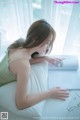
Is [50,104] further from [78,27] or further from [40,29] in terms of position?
[78,27]

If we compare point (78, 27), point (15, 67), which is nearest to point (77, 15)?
point (78, 27)

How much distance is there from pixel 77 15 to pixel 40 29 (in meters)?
0.38

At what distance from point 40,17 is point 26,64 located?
0.46 meters

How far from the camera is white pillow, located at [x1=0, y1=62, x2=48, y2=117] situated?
0.80m

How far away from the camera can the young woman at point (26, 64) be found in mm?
794

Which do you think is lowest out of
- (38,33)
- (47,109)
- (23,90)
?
(47,109)

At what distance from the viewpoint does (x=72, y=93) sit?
95cm

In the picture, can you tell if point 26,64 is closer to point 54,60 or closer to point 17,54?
point 17,54

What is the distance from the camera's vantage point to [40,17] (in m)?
1.15

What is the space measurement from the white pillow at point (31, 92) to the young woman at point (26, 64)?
25 mm

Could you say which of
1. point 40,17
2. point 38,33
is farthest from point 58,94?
point 40,17

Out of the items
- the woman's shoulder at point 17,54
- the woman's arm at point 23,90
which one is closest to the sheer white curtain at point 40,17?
the woman's shoulder at point 17,54

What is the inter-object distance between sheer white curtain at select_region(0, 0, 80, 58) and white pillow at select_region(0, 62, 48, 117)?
1.22 ft

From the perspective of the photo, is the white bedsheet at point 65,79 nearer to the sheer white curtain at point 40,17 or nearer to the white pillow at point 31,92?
the white pillow at point 31,92
